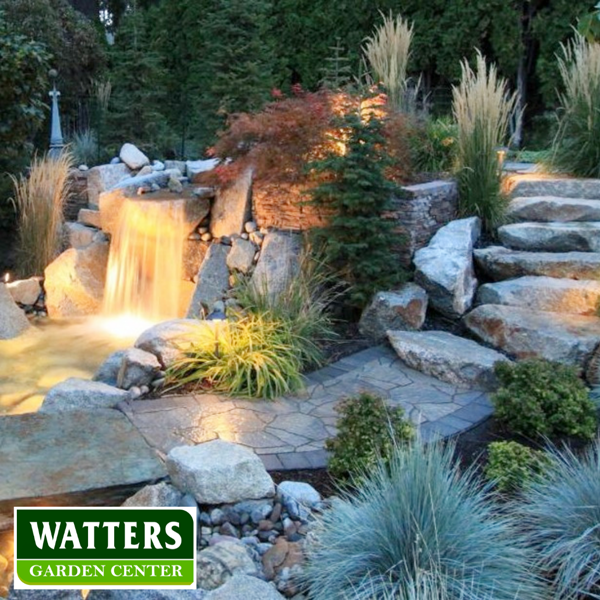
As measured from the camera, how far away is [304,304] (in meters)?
4.88

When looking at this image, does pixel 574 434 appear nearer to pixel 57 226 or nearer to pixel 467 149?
pixel 467 149

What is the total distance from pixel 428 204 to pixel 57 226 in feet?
12.6

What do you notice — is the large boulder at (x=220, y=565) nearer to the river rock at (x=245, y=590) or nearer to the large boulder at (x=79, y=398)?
the river rock at (x=245, y=590)

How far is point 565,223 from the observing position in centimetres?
578

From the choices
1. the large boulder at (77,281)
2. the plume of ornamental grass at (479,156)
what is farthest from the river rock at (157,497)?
the large boulder at (77,281)

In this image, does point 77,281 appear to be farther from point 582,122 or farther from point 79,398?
point 582,122

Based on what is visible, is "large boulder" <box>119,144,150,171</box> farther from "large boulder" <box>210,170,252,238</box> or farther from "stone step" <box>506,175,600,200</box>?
"stone step" <box>506,175,600,200</box>

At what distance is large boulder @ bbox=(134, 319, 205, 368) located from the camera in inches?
173

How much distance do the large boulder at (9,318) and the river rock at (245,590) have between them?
4252 mm

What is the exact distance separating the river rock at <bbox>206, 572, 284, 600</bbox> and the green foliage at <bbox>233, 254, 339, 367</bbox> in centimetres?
223

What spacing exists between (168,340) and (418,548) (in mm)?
2598

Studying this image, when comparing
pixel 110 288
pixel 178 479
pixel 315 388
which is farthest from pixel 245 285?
pixel 178 479

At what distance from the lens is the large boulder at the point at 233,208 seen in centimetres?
610

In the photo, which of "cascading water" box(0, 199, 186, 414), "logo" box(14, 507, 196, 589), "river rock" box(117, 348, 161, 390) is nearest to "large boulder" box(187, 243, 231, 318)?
"cascading water" box(0, 199, 186, 414)
